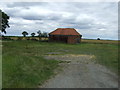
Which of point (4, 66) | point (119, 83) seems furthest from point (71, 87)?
point (4, 66)

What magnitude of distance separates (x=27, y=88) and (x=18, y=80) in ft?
3.55

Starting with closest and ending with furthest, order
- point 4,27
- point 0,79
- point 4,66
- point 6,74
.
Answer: point 0,79 → point 6,74 → point 4,66 → point 4,27

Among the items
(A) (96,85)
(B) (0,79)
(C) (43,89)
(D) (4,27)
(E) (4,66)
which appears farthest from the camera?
(D) (4,27)

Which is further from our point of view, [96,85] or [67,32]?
[67,32]

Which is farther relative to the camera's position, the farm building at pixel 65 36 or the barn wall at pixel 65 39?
the farm building at pixel 65 36

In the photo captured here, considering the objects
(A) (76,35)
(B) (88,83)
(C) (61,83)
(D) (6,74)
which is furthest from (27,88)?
(A) (76,35)

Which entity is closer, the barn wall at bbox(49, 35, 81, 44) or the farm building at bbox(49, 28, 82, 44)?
the barn wall at bbox(49, 35, 81, 44)

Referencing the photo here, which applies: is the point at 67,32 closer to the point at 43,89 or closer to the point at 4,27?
the point at 4,27

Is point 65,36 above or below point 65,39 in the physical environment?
above

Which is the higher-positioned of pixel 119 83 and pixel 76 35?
pixel 76 35

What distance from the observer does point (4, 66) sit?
850 centimetres

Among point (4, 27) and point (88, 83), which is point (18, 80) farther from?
point (4, 27)

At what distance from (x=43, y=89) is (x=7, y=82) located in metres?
1.83

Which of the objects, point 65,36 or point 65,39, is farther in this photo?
point 65,36
